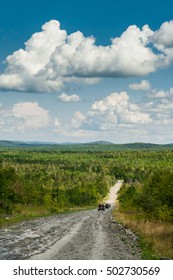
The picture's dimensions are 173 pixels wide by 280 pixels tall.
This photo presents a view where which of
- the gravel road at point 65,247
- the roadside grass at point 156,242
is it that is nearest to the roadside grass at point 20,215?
the gravel road at point 65,247

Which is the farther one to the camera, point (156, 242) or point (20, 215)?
point (20, 215)

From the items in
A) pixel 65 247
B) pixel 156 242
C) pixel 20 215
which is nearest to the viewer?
pixel 65 247

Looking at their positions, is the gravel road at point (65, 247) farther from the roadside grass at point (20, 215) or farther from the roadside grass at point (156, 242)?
the roadside grass at point (20, 215)

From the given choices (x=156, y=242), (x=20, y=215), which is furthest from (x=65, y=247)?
(x=20, y=215)

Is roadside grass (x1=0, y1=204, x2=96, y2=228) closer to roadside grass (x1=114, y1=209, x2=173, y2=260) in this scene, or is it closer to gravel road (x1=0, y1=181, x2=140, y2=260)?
gravel road (x1=0, y1=181, x2=140, y2=260)

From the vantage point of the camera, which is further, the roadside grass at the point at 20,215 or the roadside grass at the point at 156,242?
the roadside grass at the point at 20,215

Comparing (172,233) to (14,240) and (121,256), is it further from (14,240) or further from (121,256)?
(14,240)

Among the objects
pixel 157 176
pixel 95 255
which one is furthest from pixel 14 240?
pixel 157 176

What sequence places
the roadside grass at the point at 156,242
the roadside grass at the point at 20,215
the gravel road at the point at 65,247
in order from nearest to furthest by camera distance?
the gravel road at the point at 65,247 → the roadside grass at the point at 156,242 → the roadside grass at the point at 20,215

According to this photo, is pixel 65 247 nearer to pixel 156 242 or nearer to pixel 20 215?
pixel 156 242

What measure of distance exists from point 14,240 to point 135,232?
13019 millimetres

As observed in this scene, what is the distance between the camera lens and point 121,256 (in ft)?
81.0

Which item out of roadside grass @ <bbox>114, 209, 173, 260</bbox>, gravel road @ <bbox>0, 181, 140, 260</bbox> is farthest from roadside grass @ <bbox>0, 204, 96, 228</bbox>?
roadside grass @ <bbox>114, 209, 173, 260</bbox>

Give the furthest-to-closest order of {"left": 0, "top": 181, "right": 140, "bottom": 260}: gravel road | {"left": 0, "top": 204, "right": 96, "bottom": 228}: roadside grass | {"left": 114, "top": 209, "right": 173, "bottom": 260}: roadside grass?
1. {"left": 0, "top": 204, "right": 96, "bottom": 228}: roadside grass
2. {"left": 114, "top": 209, "right": 173, "bottom": 260}: roadside grass
3. {"left": 0, "top": 181, "right": 140, "bottom": 260}: gravel road
